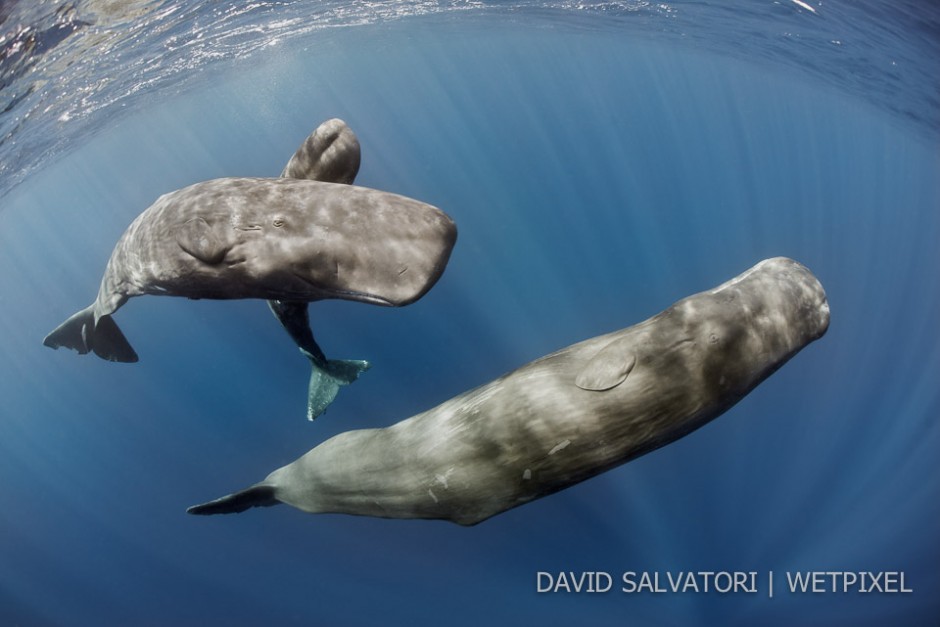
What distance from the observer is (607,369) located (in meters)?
3.58

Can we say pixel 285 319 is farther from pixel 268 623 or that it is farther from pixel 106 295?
pixel 268 623

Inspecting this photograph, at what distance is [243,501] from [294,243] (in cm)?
475

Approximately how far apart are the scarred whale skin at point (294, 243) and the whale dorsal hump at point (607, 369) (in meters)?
1.26

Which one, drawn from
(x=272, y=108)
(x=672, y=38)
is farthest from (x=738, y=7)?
(x=272, y=108)

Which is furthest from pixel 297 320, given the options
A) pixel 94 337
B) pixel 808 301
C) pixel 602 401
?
pixel 808 301

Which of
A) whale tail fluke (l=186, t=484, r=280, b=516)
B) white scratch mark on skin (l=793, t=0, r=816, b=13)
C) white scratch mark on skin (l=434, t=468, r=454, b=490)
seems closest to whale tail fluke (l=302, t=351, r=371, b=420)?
whale tail fluke (l=186, t=484, r=280, b=516)

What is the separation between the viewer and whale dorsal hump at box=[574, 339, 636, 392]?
354 cm

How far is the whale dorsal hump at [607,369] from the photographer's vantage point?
3545 millimetres

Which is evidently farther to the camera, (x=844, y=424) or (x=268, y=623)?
(x=844, y=424)

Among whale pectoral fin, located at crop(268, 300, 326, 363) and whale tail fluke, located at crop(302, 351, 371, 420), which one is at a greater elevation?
whale pectoral fin, located at crop(268, 300, 326, 363)

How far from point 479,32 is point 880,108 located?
20439mm

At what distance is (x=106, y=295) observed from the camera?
280 inches

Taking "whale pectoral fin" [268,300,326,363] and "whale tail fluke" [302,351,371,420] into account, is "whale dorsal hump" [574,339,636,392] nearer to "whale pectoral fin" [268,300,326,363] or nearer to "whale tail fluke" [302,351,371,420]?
"whale pectoral fin" [268,300,326,363]

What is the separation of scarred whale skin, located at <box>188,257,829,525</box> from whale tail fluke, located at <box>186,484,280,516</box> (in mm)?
2913
